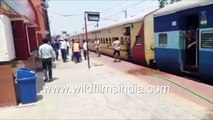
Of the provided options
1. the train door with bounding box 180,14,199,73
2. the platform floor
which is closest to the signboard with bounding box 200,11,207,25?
the train door with bounding box 180,14,199,73

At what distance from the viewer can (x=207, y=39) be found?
30.6 ft

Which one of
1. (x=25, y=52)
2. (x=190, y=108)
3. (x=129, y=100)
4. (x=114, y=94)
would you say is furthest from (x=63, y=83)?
(x=190, y=108)

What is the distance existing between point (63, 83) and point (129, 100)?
412 cm

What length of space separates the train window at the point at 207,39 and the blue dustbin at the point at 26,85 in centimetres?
550

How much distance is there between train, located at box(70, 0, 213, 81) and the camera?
9438 millimetres

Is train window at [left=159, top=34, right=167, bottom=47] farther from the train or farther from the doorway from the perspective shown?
the doorway

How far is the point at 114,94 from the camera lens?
28.8 feet

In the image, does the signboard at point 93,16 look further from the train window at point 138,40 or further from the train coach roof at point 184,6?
the train coach roof at point 184,6

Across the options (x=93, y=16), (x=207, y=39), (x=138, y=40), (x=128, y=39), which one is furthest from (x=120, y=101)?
(x=128, y=39)

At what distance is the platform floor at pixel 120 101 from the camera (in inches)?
263

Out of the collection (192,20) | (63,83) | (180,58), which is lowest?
(63,83)

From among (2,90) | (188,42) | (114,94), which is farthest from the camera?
(188,42)

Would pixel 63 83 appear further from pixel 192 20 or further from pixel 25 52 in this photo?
pixel 192 20

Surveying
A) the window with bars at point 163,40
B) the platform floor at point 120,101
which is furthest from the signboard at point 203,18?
the window with bars at point 163,40
